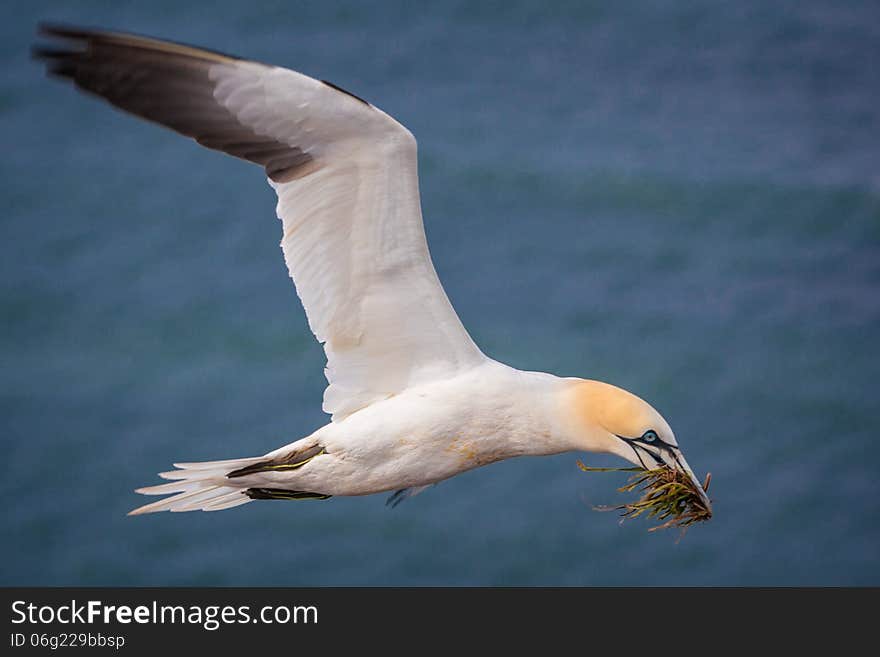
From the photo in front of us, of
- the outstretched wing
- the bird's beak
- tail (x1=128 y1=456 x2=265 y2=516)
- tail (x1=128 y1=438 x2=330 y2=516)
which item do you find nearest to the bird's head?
the bird's beak

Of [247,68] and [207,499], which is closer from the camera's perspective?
[247,68]

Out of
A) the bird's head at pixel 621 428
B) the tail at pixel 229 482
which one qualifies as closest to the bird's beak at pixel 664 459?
the bird's head at pixel 621 428

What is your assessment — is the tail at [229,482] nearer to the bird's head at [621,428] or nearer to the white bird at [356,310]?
the white bird at [356,310]

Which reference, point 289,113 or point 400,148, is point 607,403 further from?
point 289,113

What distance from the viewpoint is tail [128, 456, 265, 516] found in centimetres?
476

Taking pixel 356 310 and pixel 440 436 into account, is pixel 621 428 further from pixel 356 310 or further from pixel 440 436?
pixel 356 310

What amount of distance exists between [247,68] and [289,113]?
0.17m

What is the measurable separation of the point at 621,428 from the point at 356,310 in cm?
89

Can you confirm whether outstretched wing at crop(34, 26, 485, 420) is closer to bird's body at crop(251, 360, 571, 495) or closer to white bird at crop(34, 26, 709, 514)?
white bird at crop(34, 26, 709, 514)

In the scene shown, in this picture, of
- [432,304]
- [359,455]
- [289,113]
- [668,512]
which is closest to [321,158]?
[289,113]

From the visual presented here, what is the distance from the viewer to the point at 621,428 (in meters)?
4.48

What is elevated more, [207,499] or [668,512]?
[207,499]

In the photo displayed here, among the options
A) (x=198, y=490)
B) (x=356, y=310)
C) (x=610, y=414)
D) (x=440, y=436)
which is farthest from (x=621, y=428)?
(x=198, y=490)

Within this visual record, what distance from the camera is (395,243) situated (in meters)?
4.64
